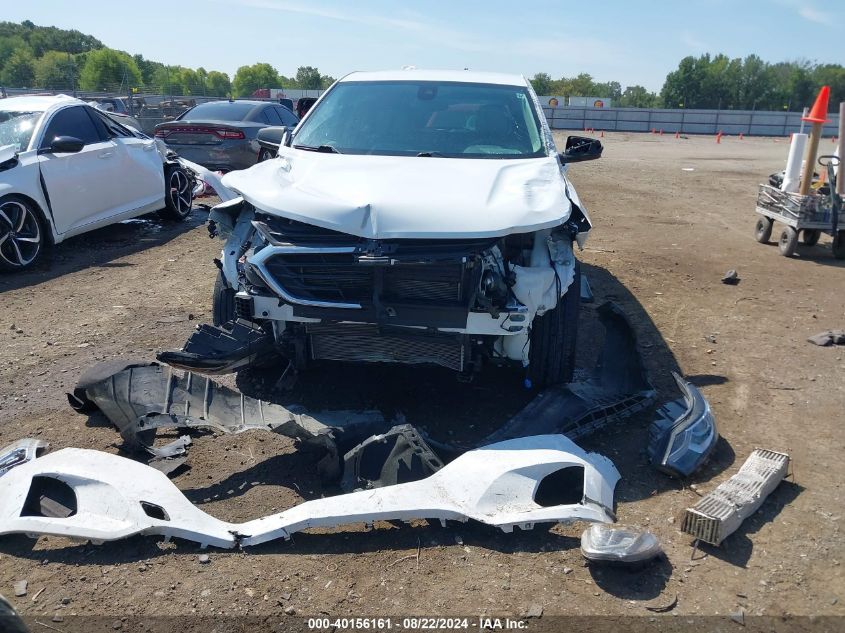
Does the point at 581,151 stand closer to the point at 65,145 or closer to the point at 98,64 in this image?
the point at 65,145

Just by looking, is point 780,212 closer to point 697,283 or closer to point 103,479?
point 697,283

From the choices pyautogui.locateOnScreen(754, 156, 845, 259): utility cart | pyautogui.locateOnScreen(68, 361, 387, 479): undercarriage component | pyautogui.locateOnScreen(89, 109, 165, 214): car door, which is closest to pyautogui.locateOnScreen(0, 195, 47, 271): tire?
pyautogui.locateOnScreen(89, 109, 165, 214): car door

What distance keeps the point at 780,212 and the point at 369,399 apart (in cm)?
680

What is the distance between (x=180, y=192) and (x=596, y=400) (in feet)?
24.8

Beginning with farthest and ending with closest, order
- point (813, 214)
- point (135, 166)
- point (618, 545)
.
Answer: point (135, 166) → point (813, 214) → point (618, 545)

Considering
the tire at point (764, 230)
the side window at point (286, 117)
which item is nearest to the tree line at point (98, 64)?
the side window at point (286, 117)

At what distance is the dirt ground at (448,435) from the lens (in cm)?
244

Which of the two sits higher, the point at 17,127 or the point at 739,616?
the point at 17,127

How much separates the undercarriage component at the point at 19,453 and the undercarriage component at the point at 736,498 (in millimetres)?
3043

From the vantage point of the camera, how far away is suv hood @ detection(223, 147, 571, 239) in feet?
10.4

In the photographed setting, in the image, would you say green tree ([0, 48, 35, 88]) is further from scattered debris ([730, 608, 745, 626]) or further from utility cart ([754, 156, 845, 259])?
scattered debris ([730, 608, 745, 626])

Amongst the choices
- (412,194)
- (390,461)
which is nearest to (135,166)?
(412,194)

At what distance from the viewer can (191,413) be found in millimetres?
3277

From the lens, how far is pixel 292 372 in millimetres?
4156
